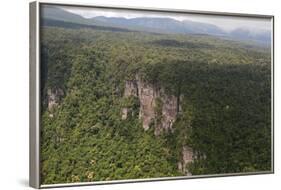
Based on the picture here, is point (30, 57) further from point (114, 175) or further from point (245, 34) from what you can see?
point (245, 34)

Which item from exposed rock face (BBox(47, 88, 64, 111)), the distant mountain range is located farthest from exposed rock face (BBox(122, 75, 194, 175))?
exposed rock face (BBox(47, 88, 64, 111))

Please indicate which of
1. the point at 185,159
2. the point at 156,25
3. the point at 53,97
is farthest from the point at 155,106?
the point at 53,97

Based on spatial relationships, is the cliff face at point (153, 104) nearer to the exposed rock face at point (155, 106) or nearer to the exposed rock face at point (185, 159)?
the exposed rock face at point (155, 106)

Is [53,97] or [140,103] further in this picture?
[140,103]

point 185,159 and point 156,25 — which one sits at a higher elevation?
point 156,25

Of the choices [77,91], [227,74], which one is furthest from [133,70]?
[227,74]

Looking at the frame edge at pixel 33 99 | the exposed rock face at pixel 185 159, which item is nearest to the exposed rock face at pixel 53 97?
the frame edge at pixel 33 99

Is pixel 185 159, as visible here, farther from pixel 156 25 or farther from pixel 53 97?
pixel 53 97
